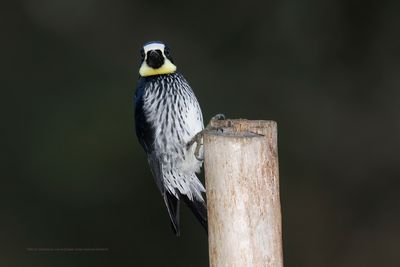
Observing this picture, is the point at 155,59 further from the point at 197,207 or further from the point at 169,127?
the point at 197,207

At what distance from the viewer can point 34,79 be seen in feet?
26.3

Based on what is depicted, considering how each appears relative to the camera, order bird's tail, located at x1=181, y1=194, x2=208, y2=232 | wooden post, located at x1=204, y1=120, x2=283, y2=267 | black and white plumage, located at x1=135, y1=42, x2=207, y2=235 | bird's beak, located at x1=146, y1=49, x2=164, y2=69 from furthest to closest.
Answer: bird's beak, located at x1=146, y1=49, x2=164, y2=69 → black and white plumage, located at x1=135, y1=42, x2=207, y2=235 → bird's tail, located at x1=181, y1=194, x2=208, y2=232 → wooden post, located at x1=204, y1=120, x2=283, y2=267

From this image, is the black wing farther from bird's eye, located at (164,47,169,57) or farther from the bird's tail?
bird's eye, located at (164,47,169,57)

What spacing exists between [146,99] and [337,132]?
12.8 feet

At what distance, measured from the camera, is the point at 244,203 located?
2.91 m

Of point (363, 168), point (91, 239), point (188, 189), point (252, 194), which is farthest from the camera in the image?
point (363, 168)

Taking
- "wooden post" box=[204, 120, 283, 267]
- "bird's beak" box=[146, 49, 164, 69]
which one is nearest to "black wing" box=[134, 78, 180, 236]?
"bird's beak" box=[146, 49, 164, 69]

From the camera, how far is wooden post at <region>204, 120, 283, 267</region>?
2902 millimetres

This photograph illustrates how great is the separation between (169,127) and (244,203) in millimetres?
1295

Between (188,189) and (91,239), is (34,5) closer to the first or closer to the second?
(91,239)

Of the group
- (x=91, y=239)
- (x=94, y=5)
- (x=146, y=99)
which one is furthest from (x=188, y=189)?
(x=94, y=5)

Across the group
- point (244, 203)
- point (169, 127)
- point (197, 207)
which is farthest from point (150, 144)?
point (244, 203)

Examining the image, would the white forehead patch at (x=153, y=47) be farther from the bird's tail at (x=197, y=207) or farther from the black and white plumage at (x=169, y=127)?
the bird's tail at (x=197, y=207)

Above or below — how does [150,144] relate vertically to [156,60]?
below
